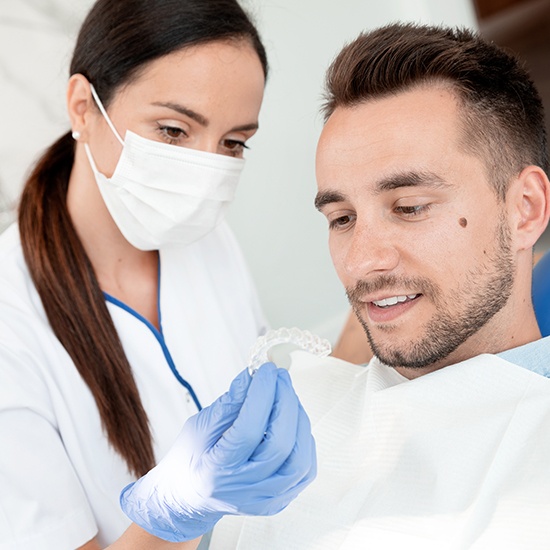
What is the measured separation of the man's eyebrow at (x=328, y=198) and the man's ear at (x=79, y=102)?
51 centimetres

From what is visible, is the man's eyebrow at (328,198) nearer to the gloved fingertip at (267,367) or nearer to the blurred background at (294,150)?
the gloved fingertip at (267,367)

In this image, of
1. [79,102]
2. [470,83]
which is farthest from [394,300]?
[79,102]

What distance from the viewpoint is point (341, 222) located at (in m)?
1.41

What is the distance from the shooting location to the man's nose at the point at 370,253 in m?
1.26

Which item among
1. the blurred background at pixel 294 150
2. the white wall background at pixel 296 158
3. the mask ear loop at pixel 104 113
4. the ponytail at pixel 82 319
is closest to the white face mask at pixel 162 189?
the mask ear loop at pixel 104 113

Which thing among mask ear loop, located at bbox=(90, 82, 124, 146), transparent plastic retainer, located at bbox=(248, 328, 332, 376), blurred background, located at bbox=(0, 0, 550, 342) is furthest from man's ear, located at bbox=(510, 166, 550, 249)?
blurred background, located at bbox=(0, 0, 550, 342)

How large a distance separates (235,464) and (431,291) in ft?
1.38

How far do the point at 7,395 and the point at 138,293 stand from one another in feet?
1.52

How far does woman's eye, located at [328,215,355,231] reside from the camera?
139 cm

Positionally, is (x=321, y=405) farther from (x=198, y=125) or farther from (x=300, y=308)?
(x=300, y=308)

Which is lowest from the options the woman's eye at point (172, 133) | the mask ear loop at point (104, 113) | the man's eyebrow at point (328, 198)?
the man's eyebrow at point (328, 198)

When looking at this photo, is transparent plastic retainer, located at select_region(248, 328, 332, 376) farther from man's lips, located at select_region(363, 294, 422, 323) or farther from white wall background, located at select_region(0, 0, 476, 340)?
white wall background, located at select_region(0, 0, 476, 340)

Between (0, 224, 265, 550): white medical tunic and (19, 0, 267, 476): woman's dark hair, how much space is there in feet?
0.10

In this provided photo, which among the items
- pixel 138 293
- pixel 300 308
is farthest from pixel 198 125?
pixel 300 308
